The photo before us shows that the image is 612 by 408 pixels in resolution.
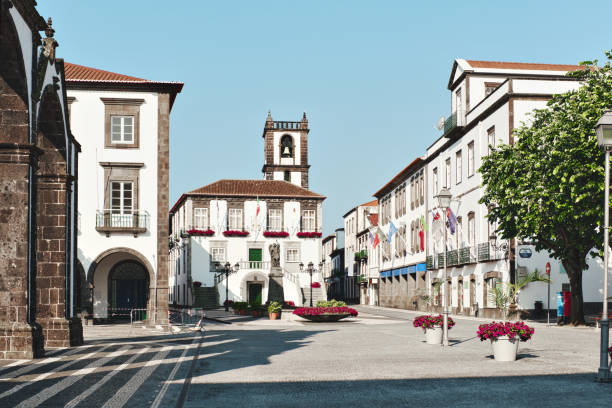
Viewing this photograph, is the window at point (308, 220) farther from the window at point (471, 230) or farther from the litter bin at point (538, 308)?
the litter bin at point (538, 308)

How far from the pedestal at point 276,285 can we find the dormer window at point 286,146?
32941mm

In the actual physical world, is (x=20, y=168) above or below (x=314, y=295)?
above

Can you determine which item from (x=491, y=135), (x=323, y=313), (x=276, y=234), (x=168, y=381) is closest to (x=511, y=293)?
(x=323, y=313)

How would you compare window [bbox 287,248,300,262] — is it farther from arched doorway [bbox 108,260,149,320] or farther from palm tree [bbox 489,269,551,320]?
palm tree [bbox 489,269,551,320]

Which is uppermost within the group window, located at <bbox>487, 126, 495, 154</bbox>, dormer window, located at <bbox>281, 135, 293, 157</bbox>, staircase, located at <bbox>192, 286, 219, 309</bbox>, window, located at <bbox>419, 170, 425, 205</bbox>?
dormer window, located at <bbox>281, 135, 293, 157</bbox>

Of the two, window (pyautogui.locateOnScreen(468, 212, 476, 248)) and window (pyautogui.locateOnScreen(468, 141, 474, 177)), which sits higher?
window (pyautogui.locateOnScreen(468, 141, 474, 177))

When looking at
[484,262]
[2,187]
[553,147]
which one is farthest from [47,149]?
[484,262]

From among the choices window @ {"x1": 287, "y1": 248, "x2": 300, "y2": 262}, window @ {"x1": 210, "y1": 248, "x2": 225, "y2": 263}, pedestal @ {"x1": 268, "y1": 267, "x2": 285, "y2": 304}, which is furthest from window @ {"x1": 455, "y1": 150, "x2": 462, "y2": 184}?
window @ {"x1": 210, "y1": 248, "x2": 225, "y2": 263}

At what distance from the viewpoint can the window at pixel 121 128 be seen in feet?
116

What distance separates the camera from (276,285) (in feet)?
193

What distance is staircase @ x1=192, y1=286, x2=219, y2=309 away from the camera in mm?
64688

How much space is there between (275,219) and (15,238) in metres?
56.1

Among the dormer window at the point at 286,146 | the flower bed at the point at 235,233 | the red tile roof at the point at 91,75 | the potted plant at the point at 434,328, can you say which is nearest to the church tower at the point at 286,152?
the dormer window at the point at 286,146

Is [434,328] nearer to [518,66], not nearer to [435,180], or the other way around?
[518,66]
